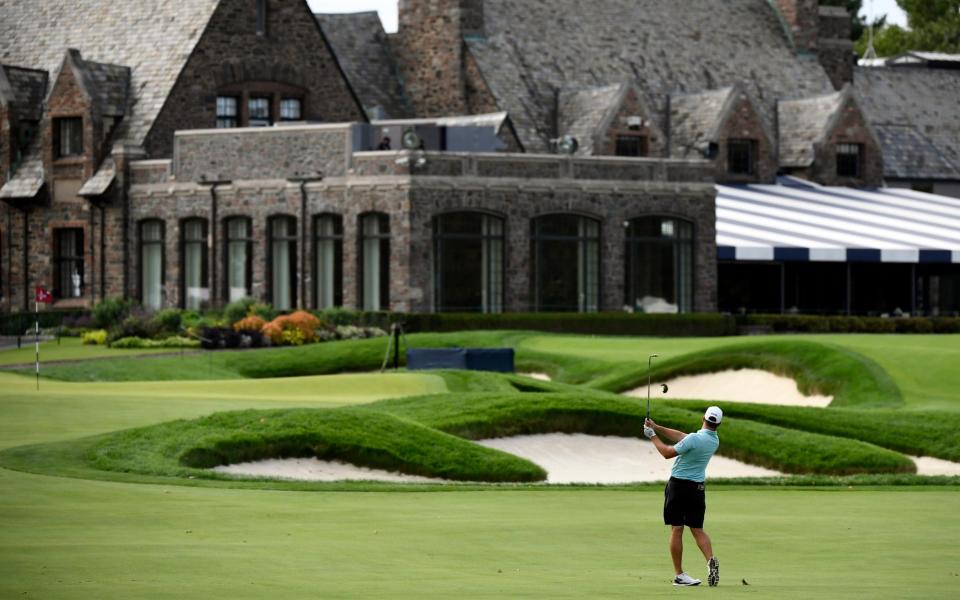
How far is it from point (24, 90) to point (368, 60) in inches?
467

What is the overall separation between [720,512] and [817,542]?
3.53 metres

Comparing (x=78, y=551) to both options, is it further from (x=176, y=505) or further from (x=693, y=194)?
(x=693, y=194)

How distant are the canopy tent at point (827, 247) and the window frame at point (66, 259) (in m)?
19.5

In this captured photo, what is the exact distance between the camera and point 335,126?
188 feet

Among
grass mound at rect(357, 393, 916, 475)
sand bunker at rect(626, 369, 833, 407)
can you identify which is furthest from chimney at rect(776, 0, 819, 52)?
grass mound at rect(357, 393, 916, 475)

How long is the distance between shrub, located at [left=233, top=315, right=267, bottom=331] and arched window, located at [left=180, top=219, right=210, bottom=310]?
6.76 meters

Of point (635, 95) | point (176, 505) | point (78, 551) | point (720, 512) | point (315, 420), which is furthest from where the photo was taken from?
point (635, 95)

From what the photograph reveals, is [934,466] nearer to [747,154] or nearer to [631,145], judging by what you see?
[631,145]

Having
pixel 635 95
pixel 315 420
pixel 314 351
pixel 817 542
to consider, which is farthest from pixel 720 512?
pixel 635 95

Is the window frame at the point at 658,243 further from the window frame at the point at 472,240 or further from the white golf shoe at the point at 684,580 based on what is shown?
the white golf shoe at the point at 684,580

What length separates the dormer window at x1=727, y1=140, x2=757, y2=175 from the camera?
2825 inches

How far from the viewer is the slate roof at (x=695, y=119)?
2758 inches

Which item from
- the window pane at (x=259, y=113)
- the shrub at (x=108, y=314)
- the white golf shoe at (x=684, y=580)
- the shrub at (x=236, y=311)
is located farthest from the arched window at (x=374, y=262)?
the white golf shoe at (x=684, y=580)

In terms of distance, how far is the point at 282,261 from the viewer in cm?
5872
